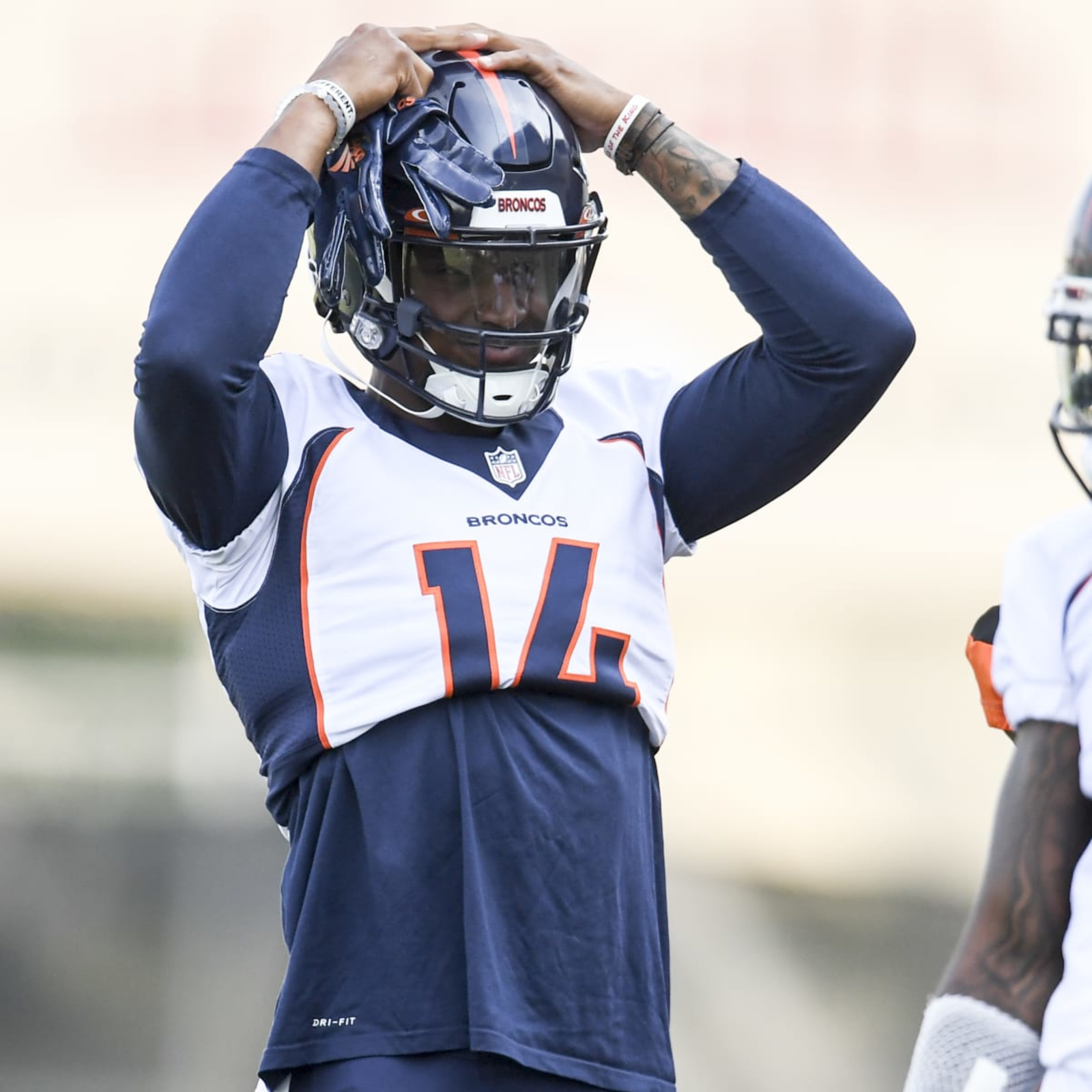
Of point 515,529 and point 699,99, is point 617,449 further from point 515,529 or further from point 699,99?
point 699,99

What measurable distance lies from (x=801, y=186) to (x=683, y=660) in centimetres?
98

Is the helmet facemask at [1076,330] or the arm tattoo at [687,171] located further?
the arm tattoo at [687,171]

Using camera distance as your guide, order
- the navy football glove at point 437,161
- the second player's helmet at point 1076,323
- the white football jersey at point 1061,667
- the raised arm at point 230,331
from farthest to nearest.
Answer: the navy football glove at point 437,161
the raised arm at point 230,331
the second player's helmet at point 1076,323
the white football jersey at point 1061,667

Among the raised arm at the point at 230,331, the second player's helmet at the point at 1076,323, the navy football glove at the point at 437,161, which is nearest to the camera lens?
the second player's helmet at the point at 1076,323

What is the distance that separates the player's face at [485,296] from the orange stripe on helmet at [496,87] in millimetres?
121

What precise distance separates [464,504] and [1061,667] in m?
0.74

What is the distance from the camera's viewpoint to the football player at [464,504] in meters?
1.90

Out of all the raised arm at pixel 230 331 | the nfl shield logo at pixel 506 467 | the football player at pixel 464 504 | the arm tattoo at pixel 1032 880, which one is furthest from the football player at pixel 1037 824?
the raised arm at pixel 230 331

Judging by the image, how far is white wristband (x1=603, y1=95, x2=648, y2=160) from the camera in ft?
7.22

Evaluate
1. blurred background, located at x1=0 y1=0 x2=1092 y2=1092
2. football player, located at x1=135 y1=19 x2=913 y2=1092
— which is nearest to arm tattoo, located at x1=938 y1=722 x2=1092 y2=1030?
football player, located at x1=135 y1=19 x2=913 y2=1092

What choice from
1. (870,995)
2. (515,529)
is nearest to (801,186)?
(870,995)

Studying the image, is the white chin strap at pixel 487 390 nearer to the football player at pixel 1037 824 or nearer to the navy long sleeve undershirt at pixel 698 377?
the navy long sleeve undershirt at pixel 698 377

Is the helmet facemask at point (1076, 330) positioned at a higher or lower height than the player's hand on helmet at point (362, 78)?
lower

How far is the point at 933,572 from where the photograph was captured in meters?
3.89
